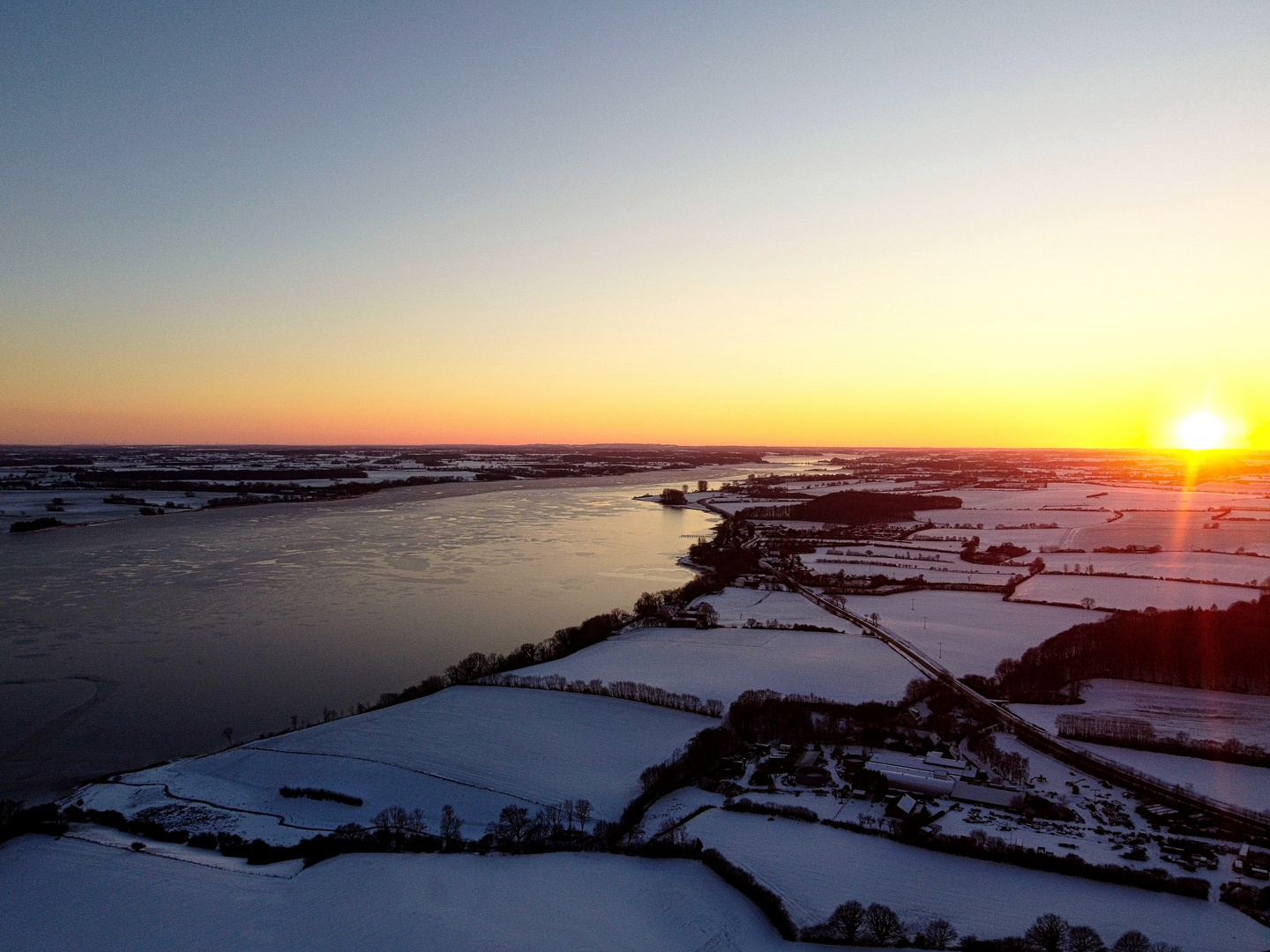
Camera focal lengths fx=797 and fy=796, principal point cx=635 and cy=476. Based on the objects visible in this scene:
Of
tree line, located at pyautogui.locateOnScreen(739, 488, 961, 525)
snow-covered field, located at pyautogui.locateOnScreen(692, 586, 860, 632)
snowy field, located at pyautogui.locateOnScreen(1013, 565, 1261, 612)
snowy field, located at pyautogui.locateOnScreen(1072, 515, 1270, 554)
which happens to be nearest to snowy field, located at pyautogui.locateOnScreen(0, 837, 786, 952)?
snow-covered field, located at pyautogui.locateOnScreen(692, 586, 860, 632)

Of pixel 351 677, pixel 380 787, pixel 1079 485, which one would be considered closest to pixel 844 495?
pixel 1079 485

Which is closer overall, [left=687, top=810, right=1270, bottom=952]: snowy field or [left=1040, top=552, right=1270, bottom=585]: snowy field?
[left=687, top=810, right=1270, bottom=952]: snowy field

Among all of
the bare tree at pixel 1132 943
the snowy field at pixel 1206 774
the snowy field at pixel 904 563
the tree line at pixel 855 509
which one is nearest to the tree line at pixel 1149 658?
the snowy field at pixel 1206 774

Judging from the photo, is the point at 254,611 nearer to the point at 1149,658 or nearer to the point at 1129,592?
the point at 1149,658

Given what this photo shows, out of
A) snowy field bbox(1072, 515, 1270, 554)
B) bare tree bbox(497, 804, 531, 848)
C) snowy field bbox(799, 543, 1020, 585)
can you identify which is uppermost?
snowy field bbox(1072, 515, 1270, 554)

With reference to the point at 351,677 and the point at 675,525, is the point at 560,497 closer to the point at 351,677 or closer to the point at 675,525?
the point at 675,525

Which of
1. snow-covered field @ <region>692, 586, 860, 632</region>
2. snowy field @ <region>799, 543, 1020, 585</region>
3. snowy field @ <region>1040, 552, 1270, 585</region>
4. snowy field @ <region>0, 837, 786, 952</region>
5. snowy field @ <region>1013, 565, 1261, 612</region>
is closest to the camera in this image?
snowy field @ <region>0, 837, 786, 952</region>

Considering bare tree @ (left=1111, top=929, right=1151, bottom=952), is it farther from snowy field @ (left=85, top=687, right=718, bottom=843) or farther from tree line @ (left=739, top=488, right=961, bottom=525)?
tree line @ (left=739, top=488, right=961, bottom=525)
